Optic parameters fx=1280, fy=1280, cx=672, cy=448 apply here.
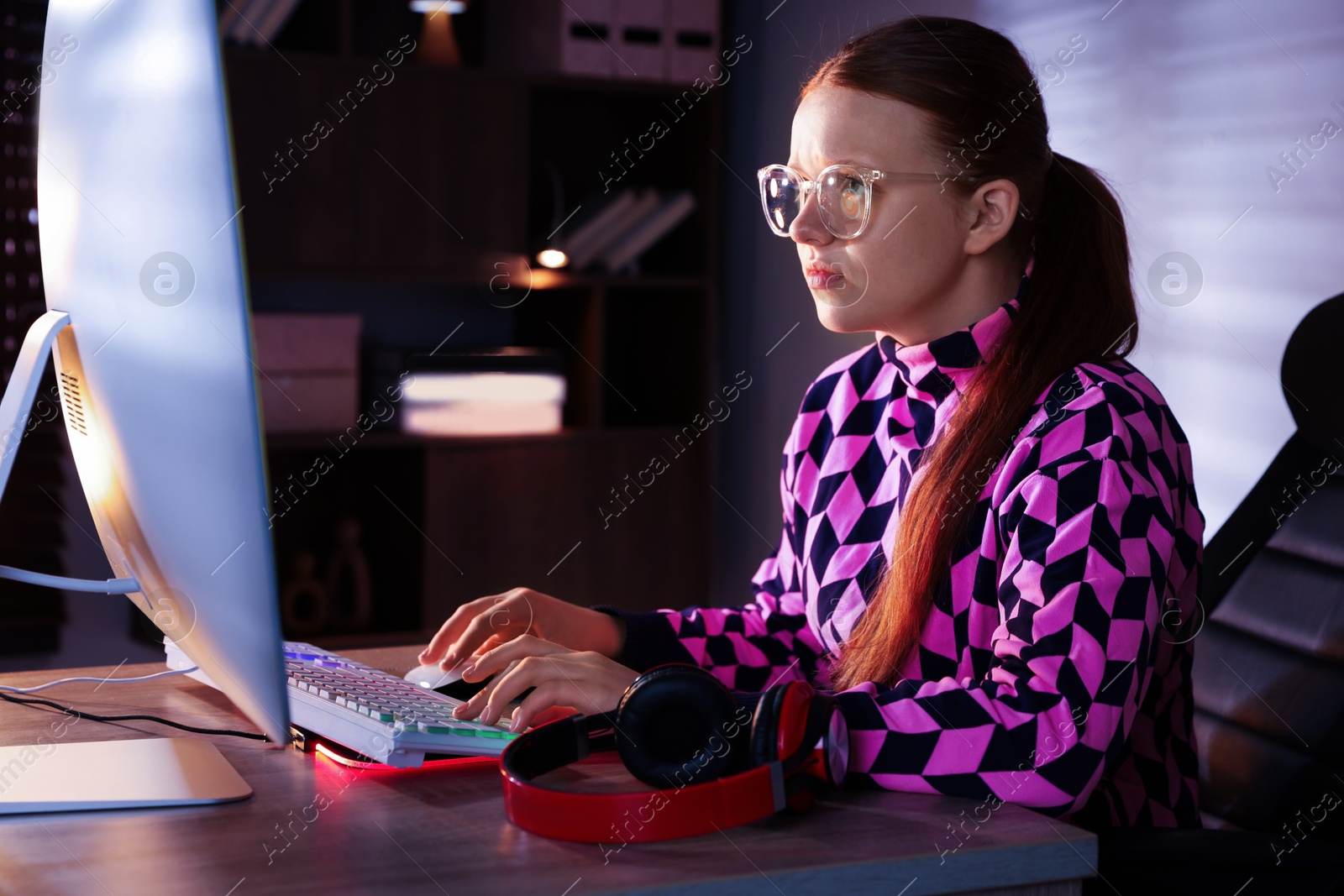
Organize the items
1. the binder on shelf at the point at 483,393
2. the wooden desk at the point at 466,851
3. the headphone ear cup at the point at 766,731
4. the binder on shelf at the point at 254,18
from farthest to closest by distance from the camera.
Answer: the binder on shelf at the point at 483,393, the binder on shelf at the point at 254,18, the headphone ear cup at the point at 766,731, the wooden desk at the point at 466,851

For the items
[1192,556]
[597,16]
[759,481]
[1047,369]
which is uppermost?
[597,16]

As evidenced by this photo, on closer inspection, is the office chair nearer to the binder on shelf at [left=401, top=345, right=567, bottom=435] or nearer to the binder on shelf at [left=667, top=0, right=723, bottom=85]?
the binder on shelf at [left=401, top=345, right=567, bottom=435]

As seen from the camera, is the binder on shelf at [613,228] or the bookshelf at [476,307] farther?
the binder on shelf at [613,228]

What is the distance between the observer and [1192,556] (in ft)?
3.71

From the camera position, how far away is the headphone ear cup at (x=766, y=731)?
31.2 inches

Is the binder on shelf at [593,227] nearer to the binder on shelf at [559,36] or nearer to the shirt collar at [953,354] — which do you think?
the binder on shelf at [559,36]

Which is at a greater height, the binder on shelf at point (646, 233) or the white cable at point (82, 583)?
the binder on shelf at point (646, 233)

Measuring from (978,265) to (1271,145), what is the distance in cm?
86

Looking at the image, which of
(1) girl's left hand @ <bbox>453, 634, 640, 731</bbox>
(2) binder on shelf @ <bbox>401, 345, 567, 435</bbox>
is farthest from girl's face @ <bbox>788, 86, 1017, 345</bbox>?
(2) binder on shelf @ <bbox>401, 345, 567, 435</bbox>

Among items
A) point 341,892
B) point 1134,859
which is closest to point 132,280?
point 341,892

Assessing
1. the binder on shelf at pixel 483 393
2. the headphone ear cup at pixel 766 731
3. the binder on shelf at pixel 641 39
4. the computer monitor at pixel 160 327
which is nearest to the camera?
the computer monitor at pixel 160 327

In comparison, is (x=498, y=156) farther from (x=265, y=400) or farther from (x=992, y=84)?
(x=992, y=84)

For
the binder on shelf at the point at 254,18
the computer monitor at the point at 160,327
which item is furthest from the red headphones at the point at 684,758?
the binder on shelf at the point at 254,18

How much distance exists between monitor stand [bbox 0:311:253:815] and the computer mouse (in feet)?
0.70
